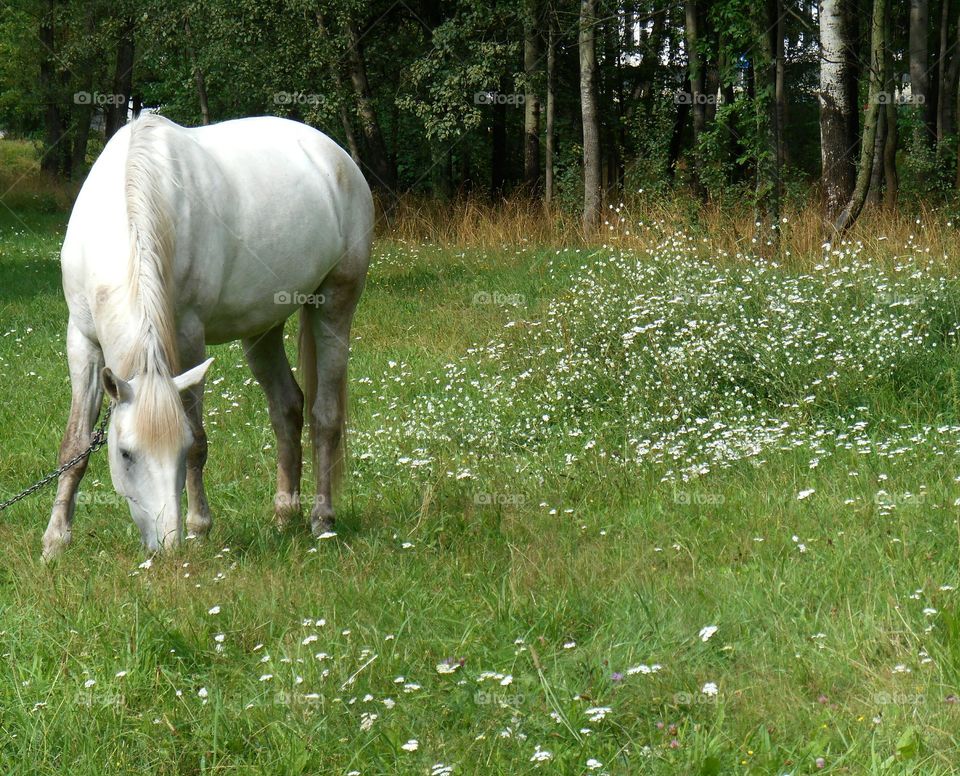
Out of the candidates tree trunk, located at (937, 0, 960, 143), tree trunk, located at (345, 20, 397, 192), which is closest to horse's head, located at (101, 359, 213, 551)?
tree trunk, located at (345, 20, 397, 192)

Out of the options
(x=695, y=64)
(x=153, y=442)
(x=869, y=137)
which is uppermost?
(x=695, y=64)

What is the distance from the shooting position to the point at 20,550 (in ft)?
16.1

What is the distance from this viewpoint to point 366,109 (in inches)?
842

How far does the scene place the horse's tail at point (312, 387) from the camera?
6180 millimetres

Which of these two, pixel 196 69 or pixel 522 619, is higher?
pixel 196 69

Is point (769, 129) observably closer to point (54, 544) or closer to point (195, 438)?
point (195, 438)

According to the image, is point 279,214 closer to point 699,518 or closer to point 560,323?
point 699,518

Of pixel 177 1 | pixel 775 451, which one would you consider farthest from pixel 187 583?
pixel 177 1

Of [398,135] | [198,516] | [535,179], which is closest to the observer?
[198,516]

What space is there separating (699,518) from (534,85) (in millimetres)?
17032

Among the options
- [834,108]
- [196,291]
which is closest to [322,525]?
[196,291]

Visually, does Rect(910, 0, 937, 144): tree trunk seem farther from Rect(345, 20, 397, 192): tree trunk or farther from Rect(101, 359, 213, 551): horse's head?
Rect(101, 359, 213, 551): horse's head

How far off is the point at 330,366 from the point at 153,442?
2171 millimetres

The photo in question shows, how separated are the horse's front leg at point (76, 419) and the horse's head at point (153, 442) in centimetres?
80
